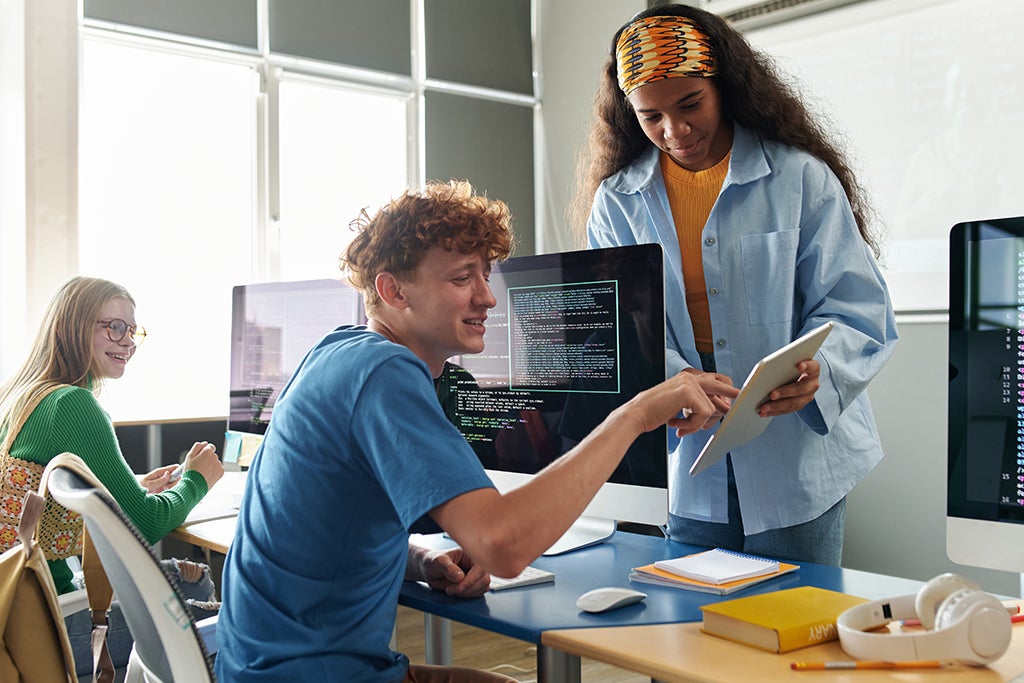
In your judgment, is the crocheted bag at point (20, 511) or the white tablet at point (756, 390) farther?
the crocheted bag at point (20, 511)

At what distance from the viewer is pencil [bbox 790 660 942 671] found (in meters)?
1.14

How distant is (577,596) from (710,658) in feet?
1.17

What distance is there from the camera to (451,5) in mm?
4891

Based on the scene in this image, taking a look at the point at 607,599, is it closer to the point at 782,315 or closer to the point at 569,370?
the point at 569,370

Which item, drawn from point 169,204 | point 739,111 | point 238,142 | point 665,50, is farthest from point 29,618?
point 238,142

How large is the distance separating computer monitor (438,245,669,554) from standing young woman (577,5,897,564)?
0.13m

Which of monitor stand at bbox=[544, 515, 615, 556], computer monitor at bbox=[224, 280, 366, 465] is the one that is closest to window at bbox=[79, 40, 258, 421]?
computer monitor at bbox=[224, 280, 366, 465]

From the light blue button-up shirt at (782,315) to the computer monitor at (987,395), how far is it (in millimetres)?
391

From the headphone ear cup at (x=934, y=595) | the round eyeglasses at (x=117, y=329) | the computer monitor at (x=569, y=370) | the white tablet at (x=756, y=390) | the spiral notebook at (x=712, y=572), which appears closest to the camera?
the headphone ear cup at (x=934, y=595)

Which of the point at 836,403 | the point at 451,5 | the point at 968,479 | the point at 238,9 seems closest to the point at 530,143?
the point at 451,5

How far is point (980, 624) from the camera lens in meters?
1.12

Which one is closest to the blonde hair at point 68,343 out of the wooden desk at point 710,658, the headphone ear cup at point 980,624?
the wooden desk at point 710,658

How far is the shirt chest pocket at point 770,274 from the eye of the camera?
1812 mm

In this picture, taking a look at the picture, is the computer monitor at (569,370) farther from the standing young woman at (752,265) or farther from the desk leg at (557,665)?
the desk leg at (557,665)
